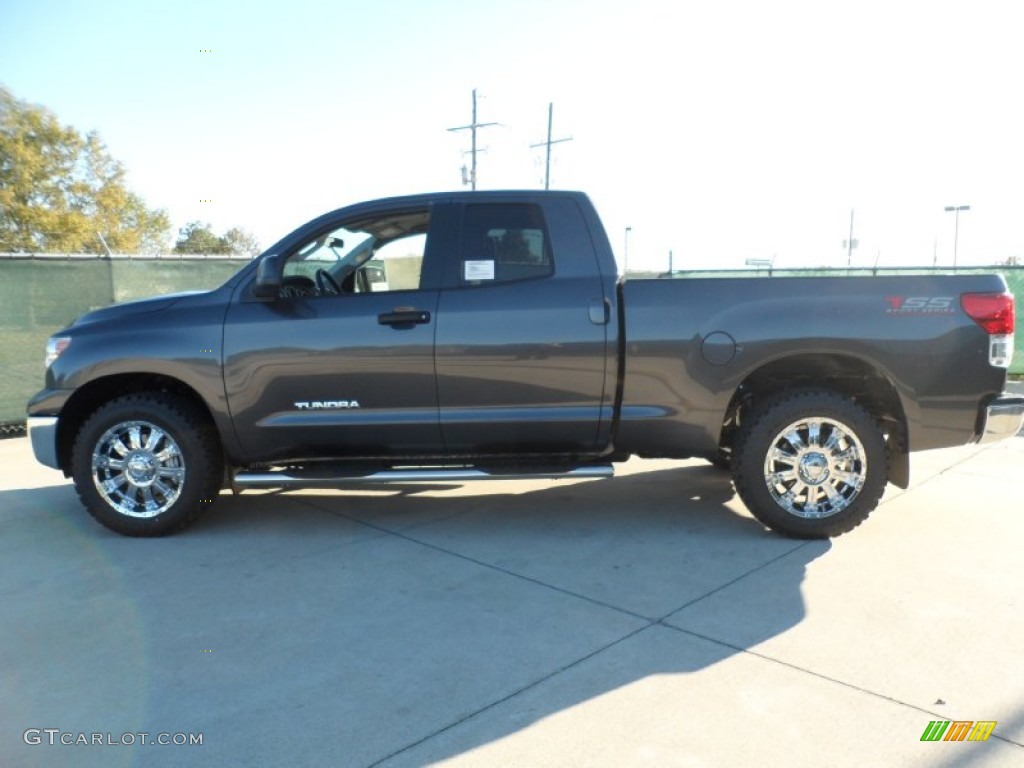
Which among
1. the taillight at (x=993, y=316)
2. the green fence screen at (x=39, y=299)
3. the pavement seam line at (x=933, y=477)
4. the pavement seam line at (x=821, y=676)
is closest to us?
the pavement seam line at (x=821, y=676)

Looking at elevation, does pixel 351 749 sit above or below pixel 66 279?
below

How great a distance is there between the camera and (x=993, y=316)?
419cm

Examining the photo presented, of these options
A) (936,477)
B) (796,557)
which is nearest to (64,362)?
(796,557)

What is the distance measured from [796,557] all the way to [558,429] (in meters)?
1.49

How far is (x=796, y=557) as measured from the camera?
423 cm

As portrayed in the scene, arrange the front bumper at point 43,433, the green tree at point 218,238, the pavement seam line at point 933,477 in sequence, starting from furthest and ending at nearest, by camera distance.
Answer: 1. the green tree at point 218,238
2. the pavement seam line at point 933,477
3. the front bumper at point 43,433

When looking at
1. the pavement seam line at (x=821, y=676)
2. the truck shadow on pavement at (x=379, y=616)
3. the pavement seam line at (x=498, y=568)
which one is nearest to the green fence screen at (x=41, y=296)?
the truck shadow on pavement at (x=379, y=616)

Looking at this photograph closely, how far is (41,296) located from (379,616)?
6949 mm

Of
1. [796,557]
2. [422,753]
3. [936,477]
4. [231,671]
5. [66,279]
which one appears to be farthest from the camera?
[66,279]

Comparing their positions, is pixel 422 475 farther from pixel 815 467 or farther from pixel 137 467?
pixel 815 467

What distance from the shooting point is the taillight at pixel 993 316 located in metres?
4.19

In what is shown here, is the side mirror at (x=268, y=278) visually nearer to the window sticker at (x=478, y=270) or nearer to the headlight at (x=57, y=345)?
the window sticker at (x=478, y=270)

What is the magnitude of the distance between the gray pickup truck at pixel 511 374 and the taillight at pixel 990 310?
1cm

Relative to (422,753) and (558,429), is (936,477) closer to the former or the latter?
(558,429)
